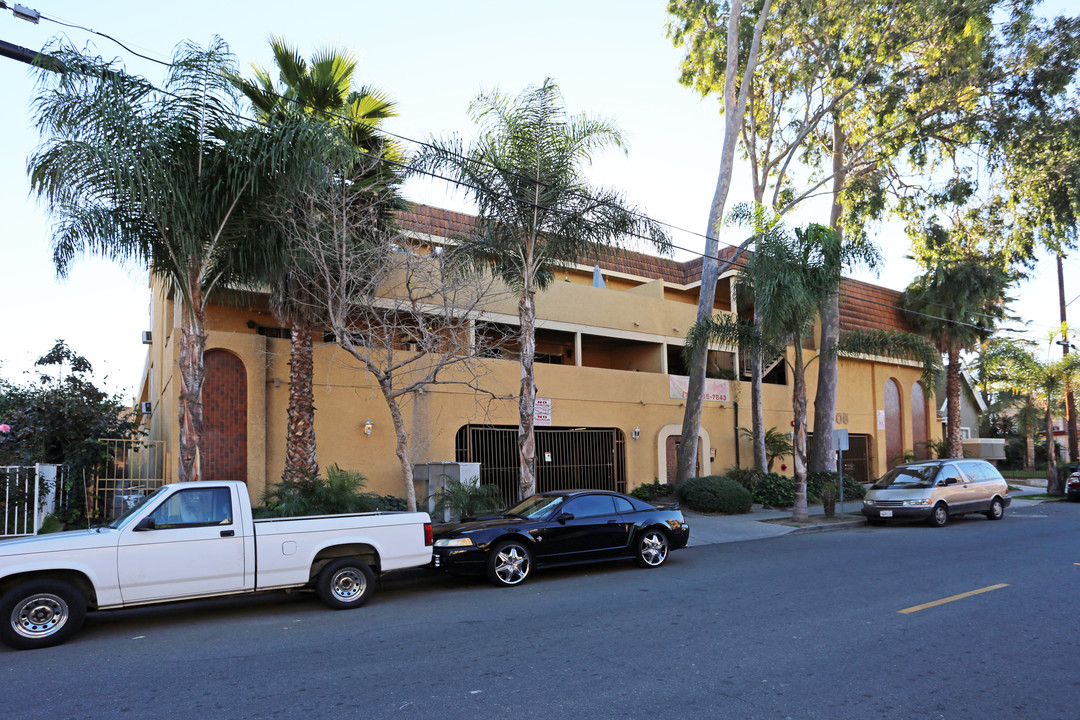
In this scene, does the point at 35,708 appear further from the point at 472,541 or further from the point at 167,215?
the point at 167,215

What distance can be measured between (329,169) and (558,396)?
974 cm

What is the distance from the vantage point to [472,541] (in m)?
10.3

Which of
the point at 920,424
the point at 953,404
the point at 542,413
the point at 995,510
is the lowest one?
the point at 995,510

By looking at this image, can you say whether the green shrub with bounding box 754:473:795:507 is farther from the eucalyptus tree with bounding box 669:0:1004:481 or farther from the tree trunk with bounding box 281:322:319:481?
the tree trunk with bounding box 281:322:319:481

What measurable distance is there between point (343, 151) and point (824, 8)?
17.1m

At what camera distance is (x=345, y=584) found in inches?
356

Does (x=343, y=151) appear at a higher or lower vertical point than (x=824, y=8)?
lower

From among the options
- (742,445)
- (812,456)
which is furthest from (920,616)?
(812,456)

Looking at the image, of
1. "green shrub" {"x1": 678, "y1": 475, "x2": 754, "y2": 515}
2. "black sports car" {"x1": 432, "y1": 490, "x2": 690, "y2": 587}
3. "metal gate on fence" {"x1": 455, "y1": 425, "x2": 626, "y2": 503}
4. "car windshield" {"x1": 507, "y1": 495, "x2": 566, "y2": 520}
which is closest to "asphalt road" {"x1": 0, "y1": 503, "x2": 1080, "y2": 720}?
"black sports car" {"x1": 432, "y1": 490, "x2": 690, "y2": 587}

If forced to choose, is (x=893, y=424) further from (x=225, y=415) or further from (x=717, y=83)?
(x=225, y=415)

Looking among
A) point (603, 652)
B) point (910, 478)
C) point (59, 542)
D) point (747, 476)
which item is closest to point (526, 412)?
point (603, 652)

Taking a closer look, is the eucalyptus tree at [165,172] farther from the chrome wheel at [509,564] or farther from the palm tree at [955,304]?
the palm tree at [955,304]

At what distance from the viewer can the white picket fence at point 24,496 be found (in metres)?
12.3

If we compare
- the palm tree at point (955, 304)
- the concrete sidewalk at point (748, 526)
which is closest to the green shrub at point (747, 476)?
the concrete sidewalk at point (748, 526)
